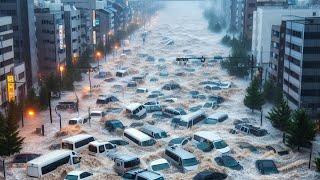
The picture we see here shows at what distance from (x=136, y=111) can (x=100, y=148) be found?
13.4m

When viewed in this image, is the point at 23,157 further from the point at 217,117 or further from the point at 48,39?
the point at 48,39

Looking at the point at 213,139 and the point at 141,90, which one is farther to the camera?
the point at 141,90

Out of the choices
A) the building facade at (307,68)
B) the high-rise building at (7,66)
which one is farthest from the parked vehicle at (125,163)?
the building facade at (307,68)

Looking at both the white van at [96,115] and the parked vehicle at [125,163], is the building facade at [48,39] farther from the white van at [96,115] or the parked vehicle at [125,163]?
the parked vehicle at [125,163]

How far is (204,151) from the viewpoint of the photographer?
41.7 meters

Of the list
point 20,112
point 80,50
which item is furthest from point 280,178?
point 80,50

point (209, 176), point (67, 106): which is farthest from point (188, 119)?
point (67, 106)

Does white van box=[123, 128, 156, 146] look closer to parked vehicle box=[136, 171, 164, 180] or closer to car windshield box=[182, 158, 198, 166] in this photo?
car windshield box=[182, 158, 198, 166]

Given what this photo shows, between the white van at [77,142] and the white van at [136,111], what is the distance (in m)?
10.7

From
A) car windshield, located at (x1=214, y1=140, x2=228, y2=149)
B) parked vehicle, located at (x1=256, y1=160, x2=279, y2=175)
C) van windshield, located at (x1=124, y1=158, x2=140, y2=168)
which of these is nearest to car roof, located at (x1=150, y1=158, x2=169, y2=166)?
van windshield, located at (x1=124, y1=158, x2=140, y2=168)

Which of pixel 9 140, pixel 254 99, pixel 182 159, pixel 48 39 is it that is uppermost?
pixel 48 39

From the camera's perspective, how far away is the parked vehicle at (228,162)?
38.1 m

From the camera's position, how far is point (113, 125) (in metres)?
48.9

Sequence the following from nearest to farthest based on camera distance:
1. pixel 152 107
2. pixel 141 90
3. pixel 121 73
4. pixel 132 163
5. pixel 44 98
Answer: pixel 132 163 < pixel 152 107 < pixel 44 98 < pixel 141 90 < pixel 121 73
